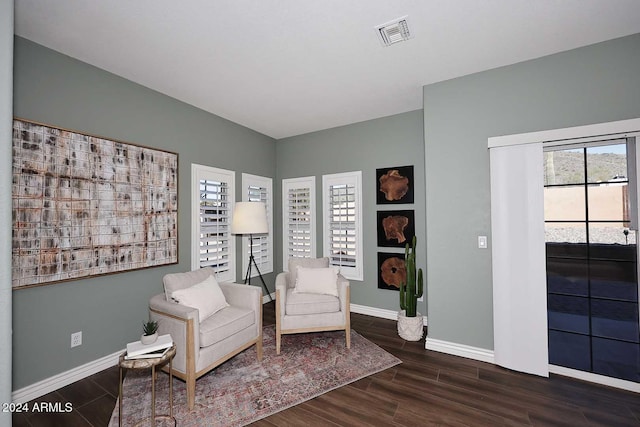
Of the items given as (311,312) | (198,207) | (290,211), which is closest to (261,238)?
(290,211)

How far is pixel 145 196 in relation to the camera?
302cm

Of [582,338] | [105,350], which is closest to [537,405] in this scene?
[582,338]

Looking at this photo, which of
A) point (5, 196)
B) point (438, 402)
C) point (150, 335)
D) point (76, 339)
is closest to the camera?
point (5, 196)

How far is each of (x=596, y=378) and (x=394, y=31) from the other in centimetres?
334

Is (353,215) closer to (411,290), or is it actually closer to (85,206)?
(411,290)

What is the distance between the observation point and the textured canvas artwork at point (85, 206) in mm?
2223

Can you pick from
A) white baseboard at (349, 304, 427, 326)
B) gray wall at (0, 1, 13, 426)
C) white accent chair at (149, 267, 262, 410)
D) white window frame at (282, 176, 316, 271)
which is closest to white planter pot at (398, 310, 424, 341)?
→ white baseboard at (349, 304, 427, 326)

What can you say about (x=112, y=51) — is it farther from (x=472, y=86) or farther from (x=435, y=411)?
(x=435, y=411)

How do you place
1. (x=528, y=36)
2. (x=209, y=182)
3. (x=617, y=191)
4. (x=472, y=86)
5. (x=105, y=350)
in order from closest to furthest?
(x=528, y=36) → (x=617, y=191) → (x=105, y=350) → (x=472, y=86) → (x=209, y=182)

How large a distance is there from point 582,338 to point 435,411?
6.01ft

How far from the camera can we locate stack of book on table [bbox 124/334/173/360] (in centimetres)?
185

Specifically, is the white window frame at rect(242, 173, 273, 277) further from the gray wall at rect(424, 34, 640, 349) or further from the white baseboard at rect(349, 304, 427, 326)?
the gray wall at rect(424, 34, 640, 349)

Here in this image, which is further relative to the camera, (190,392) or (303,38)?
(303,38)

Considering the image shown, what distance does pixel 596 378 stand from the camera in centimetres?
239
